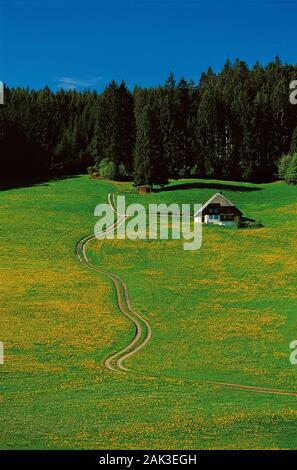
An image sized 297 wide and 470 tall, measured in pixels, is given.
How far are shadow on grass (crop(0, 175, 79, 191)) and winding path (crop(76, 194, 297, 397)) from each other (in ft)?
146

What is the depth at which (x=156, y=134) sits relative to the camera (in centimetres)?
11300

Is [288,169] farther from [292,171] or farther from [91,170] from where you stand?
[91,170]

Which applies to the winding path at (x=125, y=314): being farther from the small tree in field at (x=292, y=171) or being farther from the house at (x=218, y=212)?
the small tree in field at (x=292, y=171)

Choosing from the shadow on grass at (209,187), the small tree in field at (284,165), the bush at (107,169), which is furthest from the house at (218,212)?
the small tree in field at (284,165)

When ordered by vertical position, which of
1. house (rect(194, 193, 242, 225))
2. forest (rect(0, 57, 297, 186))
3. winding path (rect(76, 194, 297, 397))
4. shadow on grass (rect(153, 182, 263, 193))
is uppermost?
forest (rect(0, 57, 297, 186))

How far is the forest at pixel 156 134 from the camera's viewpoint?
409 feet

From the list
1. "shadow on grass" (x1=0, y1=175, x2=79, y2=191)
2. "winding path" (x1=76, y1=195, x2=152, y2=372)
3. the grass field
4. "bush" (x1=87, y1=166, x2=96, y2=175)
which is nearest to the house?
the grass field

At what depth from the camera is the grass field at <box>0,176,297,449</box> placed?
Answer: 2775 centimetres

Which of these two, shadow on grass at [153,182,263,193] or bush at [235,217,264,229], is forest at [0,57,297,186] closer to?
shadow on grass at [153,182,263,193]

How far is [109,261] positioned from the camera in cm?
7381

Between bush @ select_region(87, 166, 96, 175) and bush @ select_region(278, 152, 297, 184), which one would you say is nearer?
bush @ select_region(278, 152, 297, 184)

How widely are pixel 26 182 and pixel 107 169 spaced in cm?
2003

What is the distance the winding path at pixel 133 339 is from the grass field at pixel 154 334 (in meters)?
0.80
